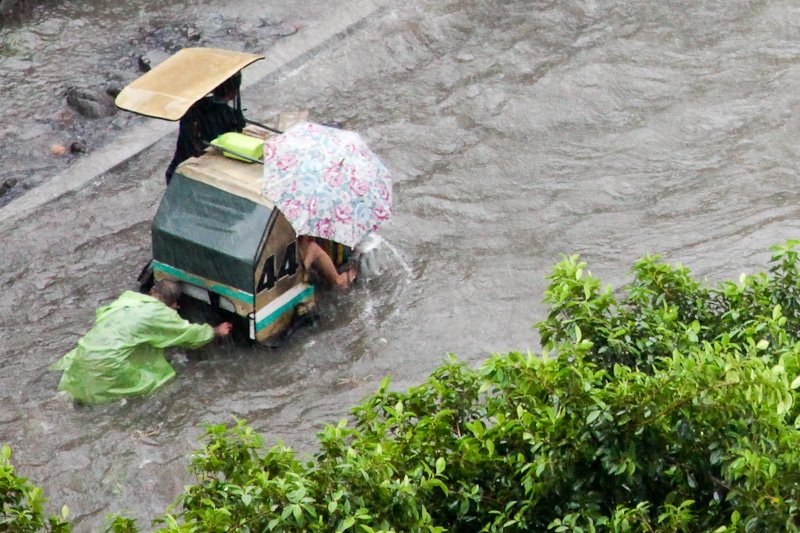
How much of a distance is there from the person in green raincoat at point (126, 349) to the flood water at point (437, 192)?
0.15m

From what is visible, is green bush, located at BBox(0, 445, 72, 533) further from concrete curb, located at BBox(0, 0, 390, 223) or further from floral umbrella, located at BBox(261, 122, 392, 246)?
concrete curb, located at BBox(0, 0, 390, 223)

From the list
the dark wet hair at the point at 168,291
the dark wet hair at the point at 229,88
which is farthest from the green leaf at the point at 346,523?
the dark wet hair at the point at 229,88

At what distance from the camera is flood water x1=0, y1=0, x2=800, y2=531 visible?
7629 mm

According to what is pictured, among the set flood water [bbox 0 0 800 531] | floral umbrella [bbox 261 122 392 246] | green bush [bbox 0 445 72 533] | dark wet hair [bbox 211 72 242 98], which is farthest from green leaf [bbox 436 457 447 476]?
dark wet hair [bbox 211 72 242 98]

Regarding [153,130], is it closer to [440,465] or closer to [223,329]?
[223,329]

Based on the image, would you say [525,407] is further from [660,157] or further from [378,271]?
[660,157]

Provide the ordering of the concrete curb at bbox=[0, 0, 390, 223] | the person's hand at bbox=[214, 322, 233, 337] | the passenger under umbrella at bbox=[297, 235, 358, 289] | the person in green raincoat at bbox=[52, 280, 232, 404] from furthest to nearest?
the concrete curb at bbox=[0, 0, 390, 223], the passenger under umbrella at bbox=[297, 235, 358, 289], the person's hand at bbox=[214, 322, 233, 337], the person in green raincoat at bbox=[52, 280, 232, 404]

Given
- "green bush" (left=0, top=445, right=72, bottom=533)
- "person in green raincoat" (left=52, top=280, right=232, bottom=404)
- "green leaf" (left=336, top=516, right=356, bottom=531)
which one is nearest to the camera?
"green leaf" (left=336, top=516, right=356, bottom=531)

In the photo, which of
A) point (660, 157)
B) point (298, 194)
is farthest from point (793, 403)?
point (660, 157)

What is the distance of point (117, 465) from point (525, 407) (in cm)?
361

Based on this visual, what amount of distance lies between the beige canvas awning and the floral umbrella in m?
0.63

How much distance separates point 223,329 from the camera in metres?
7.91

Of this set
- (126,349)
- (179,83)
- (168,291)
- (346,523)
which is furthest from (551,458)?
(179,83)

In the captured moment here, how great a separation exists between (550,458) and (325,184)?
395 cm
